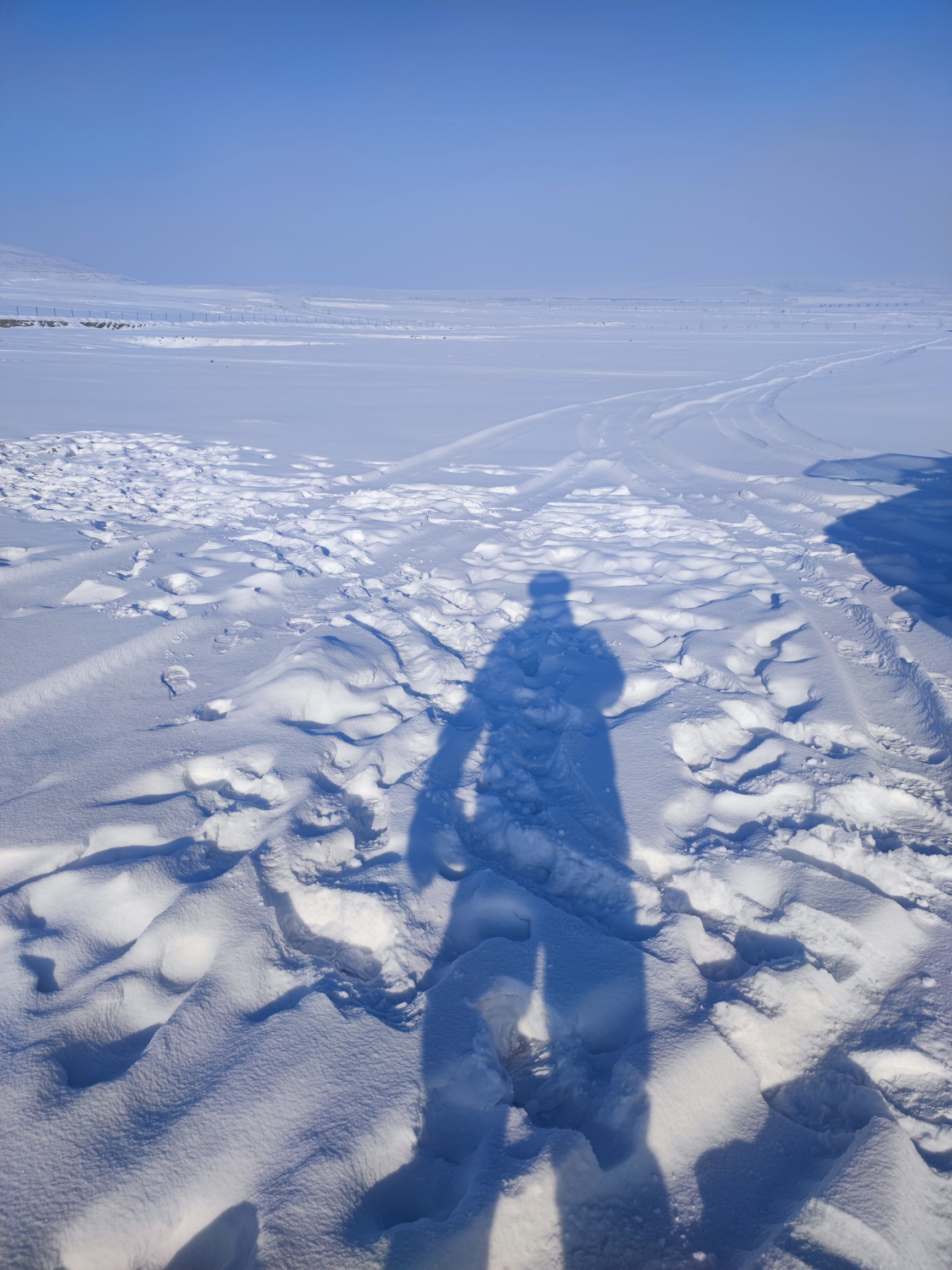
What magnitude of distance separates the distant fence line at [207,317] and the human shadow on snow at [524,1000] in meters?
30.5

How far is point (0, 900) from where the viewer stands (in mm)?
1970

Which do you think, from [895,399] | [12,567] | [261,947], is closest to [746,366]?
[895,399]

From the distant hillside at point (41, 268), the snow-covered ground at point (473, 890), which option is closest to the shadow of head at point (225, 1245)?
the snow-covered ground at point (473, 890)

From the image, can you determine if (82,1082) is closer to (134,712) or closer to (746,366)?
(134,712)

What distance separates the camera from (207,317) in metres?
33.3

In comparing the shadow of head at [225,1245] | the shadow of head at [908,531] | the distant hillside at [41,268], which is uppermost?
the distant hillside at [41,268]

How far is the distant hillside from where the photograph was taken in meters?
67.9

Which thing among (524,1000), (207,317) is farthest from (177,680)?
(207,317)

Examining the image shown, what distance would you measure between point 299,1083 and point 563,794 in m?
1.33

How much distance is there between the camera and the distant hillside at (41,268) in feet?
223

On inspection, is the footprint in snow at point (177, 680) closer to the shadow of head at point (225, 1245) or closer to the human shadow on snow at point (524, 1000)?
the human shadow on snow at point (524, 1000)

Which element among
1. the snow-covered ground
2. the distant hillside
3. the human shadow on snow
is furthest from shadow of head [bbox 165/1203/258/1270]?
the distant hillside

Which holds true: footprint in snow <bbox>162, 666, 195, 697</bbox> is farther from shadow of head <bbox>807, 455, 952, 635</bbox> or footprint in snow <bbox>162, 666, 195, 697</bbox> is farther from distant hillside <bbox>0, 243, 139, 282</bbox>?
distant hillside <bbox>0, 243, 139, 282</bbox>

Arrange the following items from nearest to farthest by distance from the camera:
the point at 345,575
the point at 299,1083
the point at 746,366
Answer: the point at 299,1083
the point at 345,575
the point at 746,366
